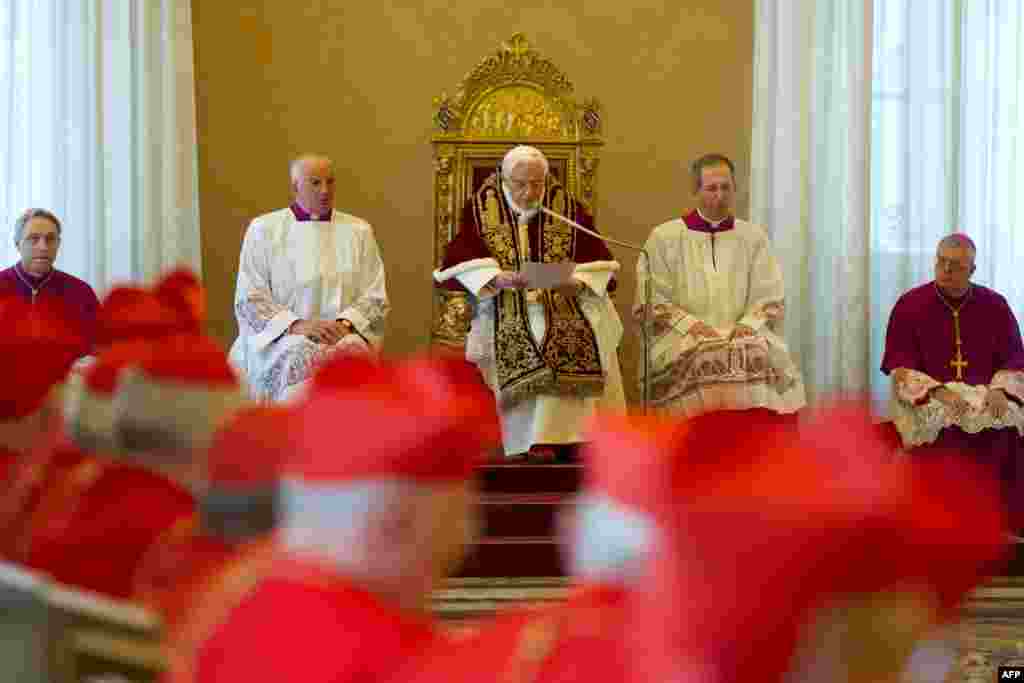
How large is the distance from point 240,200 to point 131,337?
9.28 metres

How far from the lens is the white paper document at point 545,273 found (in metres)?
8.42

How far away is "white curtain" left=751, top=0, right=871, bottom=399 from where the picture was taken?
10.4 m

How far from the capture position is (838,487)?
0.88 metres

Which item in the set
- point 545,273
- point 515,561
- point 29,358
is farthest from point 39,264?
point 29,358

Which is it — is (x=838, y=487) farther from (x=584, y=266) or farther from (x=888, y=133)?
(x=888, y=133)

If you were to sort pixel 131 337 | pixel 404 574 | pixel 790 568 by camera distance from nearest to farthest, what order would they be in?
1. pixel 790 568
2. pixel 404 574
3. pixel 131 337

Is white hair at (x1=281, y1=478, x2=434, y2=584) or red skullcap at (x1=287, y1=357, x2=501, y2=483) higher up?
red skullcap at (x1=287, y1=357, x2=501, y2=483)

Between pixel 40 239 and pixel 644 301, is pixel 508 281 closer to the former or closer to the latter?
pixel 644 301

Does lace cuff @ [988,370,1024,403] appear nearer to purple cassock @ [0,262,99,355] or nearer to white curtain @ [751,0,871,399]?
white curtain @ [751,0,871,399]

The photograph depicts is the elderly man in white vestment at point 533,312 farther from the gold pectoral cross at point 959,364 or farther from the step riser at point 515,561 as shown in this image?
the gold pectoral cross at point 959,364

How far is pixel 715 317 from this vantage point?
30.4 feet

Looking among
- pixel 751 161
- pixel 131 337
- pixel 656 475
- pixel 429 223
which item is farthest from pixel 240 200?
pixel 656 475

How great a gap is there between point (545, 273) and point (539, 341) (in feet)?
1.57

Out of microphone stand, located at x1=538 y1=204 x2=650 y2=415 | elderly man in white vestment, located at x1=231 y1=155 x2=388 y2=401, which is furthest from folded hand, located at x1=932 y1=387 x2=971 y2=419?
elderly man in white vestment, located at x1=231 y1=155 x2=388 y2=401
